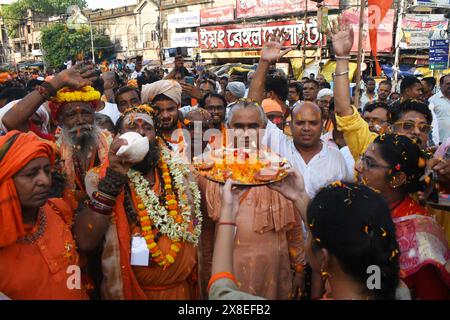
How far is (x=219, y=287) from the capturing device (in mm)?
1547

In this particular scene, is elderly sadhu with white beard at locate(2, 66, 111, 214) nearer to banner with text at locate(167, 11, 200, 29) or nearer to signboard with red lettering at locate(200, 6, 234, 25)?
signboard with red lettering at locate(200, 6, 234, 25)

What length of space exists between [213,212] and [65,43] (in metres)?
42.1

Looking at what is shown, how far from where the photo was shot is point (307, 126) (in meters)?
3.14

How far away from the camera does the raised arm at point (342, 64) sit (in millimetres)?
2965

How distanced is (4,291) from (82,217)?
484mm

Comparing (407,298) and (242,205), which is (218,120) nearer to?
(242,205)

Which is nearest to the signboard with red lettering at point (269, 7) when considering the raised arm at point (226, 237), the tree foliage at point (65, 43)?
the tree foliage at point (65, 43)

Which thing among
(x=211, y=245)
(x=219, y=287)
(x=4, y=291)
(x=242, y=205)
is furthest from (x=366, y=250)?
(x=4, y=291)

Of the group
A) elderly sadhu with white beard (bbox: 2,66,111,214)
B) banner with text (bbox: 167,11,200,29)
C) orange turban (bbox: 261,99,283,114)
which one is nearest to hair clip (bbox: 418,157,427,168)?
elderly sadhu with white beard (bbox: 2,66,111,214)

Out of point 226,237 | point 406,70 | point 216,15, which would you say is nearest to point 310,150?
point 226,237

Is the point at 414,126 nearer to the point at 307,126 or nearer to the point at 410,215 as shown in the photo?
the point at 307,126

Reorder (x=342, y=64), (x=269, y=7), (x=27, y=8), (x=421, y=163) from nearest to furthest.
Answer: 1. (x=421, y=163)
2. (x=342, y=64)
3. (x=269, y=7)
4. (x=27, y=8)

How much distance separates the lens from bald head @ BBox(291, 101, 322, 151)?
3129 millimetres
